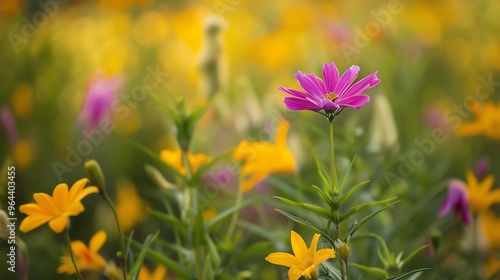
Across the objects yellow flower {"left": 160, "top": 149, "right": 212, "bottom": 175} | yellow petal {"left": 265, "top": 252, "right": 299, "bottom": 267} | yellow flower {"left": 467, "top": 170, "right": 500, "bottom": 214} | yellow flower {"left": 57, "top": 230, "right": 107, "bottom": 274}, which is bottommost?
yellow flower {"left": 57, "top": 230, "right": 107, "bottom": 274}

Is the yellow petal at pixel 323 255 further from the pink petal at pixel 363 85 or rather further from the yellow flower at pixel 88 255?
the yellow flower at pixel 88 255

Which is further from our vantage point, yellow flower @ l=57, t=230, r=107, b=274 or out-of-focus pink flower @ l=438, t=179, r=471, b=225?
out-of-focus pink flower @ l=438, t=179, r=471, b=225

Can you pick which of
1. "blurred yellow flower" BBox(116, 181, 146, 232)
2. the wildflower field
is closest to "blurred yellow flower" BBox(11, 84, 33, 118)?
the wildflower field

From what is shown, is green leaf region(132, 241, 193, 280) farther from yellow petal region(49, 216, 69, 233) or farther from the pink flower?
the pink flower

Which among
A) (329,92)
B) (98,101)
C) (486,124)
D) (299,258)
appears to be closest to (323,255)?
(299,258)

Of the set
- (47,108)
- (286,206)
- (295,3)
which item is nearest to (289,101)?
(286,206)

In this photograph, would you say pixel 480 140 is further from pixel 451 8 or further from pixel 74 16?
pixel 74 16

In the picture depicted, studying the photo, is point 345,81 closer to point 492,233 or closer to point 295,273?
point 295,273

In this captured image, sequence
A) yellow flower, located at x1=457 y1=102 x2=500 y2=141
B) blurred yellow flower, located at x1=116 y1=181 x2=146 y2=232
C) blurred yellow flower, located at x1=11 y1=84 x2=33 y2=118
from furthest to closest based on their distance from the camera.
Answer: blurred yellow flower, located at x1=11 y1=84 x2=33 y2=118 → blurred yellow flower, located at x1=116 y1=181 x2=146 y2=232 → yellow flower, located at x1=457 y1=102 x2=500 y2=141

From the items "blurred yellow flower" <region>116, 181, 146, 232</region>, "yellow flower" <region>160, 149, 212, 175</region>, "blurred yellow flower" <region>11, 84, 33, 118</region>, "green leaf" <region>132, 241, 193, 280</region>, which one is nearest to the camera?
"green leaf" <region>132, 241, 193, 280</region>
